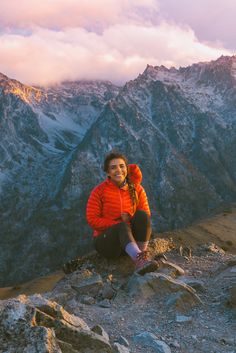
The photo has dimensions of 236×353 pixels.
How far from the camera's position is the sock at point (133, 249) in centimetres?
1220

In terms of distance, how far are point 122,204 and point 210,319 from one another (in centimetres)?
447

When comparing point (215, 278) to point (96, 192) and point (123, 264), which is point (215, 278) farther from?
point (96, 192)

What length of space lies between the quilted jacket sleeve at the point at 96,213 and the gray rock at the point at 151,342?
4.72m

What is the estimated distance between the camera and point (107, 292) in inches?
466

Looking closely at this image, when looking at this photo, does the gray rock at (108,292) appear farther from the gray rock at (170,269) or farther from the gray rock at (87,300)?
the gray rock at (170,269)

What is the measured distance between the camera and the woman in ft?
42.9

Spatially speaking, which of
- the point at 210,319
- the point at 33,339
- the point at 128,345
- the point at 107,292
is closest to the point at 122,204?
the point at 107,292

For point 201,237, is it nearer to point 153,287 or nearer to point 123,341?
point 153,287

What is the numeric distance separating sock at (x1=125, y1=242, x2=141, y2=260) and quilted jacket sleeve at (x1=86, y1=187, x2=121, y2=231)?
1.05 m

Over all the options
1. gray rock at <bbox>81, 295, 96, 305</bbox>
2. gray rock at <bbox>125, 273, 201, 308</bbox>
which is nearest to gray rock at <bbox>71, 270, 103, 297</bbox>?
gray rock at <bbox>81, 295, 96, 305</bbox>

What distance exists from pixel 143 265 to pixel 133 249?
0.53m

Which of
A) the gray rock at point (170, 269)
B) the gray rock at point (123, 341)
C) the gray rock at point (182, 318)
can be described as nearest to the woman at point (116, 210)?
the gray rock at point (170, 269)

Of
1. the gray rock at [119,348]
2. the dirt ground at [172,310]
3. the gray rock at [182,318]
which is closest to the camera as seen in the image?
the gray rock at [119,348]

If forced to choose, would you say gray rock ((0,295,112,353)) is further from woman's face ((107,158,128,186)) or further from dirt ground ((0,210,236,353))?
woman's face ((107,158,128,186))
